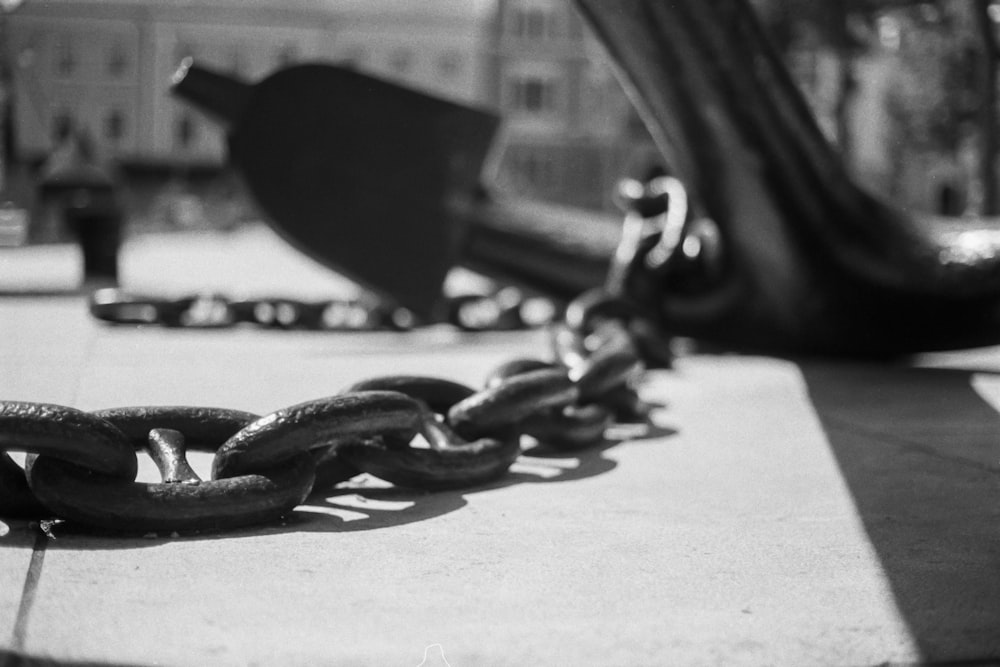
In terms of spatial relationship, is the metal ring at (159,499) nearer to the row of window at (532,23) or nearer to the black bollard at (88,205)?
the black bollard at (88,205)

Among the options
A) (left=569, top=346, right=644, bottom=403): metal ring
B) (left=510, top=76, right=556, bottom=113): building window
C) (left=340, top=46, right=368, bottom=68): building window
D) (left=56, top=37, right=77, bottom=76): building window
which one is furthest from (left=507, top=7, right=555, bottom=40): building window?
(left=569, top=346, right=644, bottom=403): metal ring

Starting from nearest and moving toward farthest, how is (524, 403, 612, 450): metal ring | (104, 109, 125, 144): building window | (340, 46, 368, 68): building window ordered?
(524, 403, 612, 450): metal ring < (104, 109, 125, 144): building window < (340, 46, 368, 68): building window

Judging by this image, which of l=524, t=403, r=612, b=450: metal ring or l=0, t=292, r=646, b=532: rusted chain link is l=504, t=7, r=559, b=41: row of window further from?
l=0, t=292, r=646, b=532: rusted chain link

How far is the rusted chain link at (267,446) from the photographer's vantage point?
1.63 meters

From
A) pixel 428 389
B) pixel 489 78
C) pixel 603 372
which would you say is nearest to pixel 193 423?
pixel 428 389

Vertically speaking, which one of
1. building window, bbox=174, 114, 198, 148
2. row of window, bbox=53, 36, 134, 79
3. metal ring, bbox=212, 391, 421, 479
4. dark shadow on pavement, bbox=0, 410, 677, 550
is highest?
row of window, bbox=53, 36, 134, 79

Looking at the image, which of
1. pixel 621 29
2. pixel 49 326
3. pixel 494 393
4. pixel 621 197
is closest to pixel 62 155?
pixel 49 326

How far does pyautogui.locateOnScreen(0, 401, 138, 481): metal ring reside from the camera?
62.2 inches

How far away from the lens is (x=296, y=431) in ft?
5.73

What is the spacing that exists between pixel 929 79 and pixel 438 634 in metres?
19.1

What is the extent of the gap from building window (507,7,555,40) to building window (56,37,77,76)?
30.9 meters

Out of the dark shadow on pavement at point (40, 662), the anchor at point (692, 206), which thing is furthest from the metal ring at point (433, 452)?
the anchor at point (692, 206)

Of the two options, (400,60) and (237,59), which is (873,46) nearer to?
(237,59)

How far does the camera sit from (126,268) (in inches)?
436
